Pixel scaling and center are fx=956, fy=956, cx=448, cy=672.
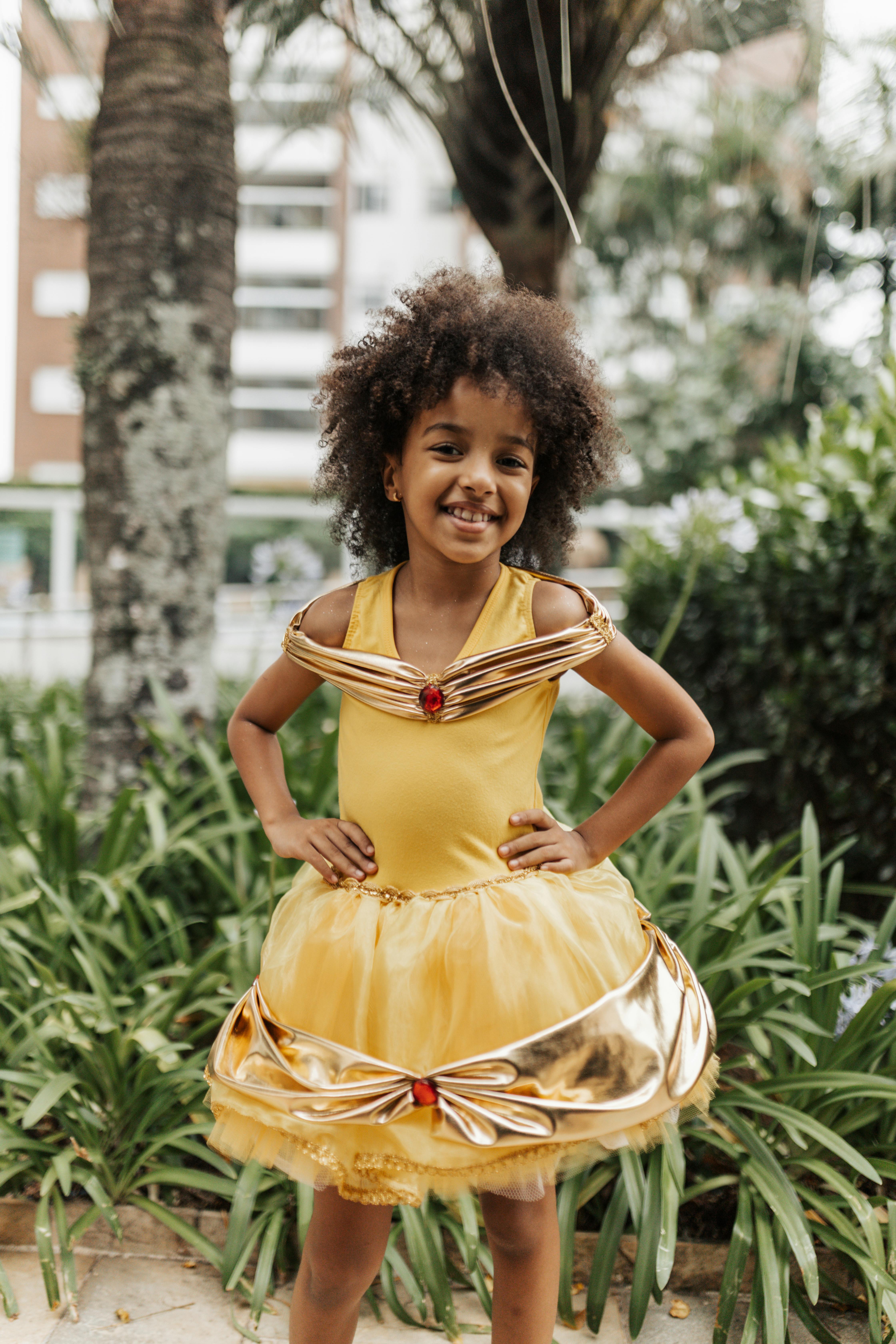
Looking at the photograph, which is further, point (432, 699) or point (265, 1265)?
point (265, 1265)

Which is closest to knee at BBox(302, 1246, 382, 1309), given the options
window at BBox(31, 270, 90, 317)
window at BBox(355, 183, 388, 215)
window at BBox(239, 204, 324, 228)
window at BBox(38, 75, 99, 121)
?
window at BBox(38, 75, 99, 121)

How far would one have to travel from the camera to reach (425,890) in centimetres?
133

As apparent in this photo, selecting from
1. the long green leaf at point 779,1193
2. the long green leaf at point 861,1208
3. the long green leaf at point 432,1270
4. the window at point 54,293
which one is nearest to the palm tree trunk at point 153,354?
the long green leaf at point 432,1270

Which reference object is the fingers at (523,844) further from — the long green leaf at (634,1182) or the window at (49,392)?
the window at (49,392)

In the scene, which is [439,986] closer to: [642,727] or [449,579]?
[642,727]

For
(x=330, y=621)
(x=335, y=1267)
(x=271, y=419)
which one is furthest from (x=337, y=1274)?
(x=271, y=419)

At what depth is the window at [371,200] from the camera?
35312 millimetres

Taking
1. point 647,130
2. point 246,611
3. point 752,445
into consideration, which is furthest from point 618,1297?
point 752,445

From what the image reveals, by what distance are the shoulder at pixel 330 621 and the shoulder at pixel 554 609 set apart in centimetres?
28

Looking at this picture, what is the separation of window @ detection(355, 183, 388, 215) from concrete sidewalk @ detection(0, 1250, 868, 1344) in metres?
38.0

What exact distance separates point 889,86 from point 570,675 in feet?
21.1

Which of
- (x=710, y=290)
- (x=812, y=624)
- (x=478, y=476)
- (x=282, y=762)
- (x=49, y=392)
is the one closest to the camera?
(x=478, y=476)

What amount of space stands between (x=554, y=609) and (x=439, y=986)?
1.82 feet

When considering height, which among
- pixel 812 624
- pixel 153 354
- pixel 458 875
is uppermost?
pixel 153 354
